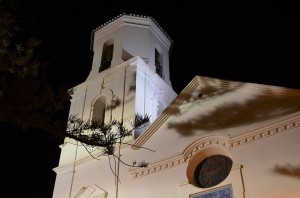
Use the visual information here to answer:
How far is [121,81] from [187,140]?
14.7ft

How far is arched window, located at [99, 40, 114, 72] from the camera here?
17.2 metres

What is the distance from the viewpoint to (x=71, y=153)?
14.8 m

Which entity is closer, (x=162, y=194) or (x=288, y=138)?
(x=288, y=138)

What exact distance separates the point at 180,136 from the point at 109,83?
4.69 m

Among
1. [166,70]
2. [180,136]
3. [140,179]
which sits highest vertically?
[166,70]

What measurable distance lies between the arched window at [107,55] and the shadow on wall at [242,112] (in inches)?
223

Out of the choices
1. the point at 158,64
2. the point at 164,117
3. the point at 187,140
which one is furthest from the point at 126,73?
the point at 187,140

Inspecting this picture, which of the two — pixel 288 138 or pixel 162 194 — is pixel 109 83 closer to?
pixel 162 194

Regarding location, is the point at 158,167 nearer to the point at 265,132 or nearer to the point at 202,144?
the point at 202,144

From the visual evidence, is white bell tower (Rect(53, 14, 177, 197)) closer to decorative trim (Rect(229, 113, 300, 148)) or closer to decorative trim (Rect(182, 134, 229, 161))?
decorative trim (Rect(182, 134, 229, 161))

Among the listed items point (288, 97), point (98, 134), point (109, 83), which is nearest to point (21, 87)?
point (98, 134)

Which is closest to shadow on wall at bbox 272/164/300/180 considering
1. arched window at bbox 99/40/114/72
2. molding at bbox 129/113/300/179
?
molding at bbox 129/113/300/179

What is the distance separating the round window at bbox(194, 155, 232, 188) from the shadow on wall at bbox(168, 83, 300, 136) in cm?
86

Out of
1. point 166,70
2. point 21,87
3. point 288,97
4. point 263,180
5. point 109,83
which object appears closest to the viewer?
point 21,87
